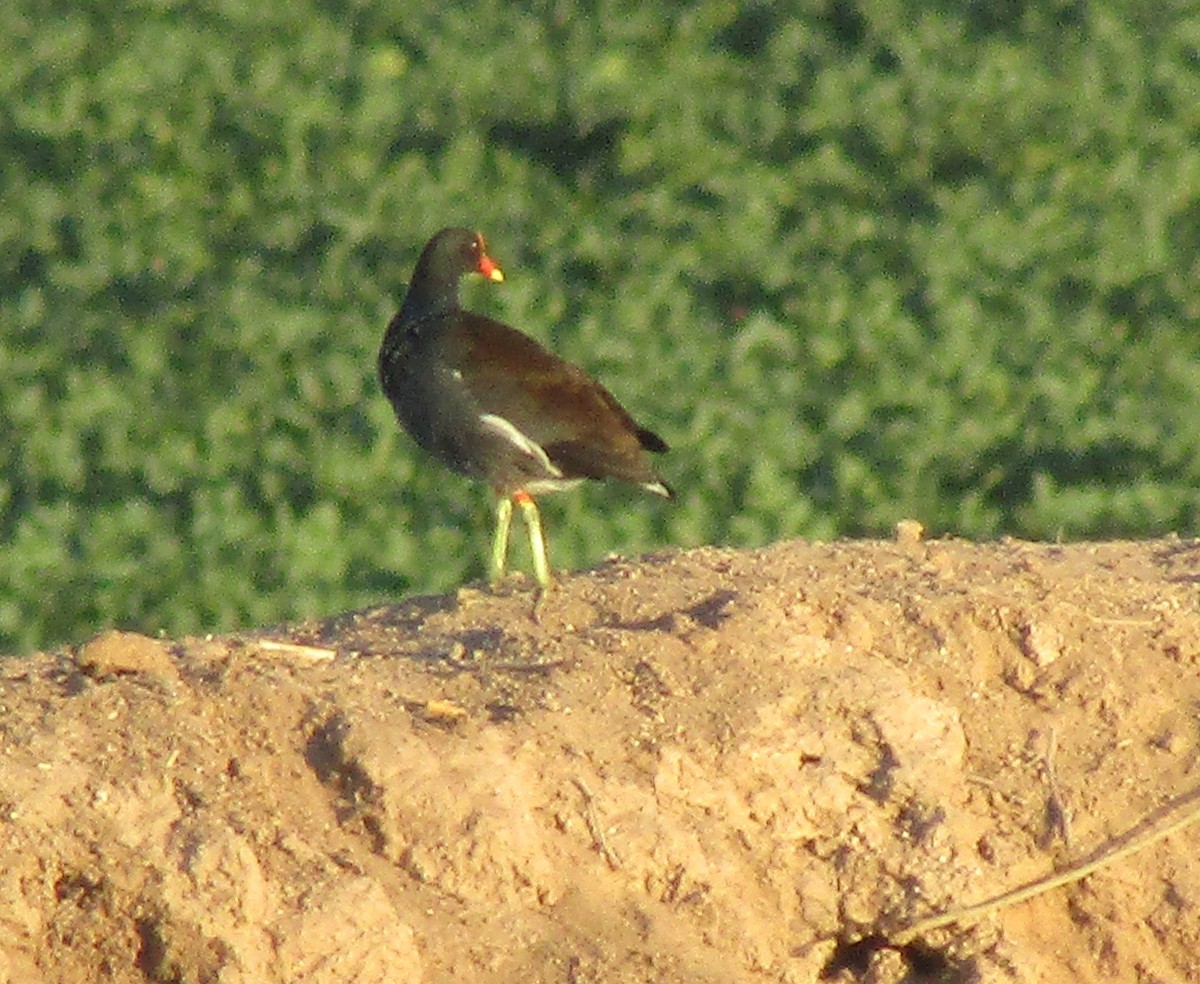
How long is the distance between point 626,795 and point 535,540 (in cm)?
164

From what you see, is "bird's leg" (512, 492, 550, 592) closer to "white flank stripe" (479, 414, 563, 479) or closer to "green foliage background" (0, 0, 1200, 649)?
"white flank stripe" (479, 414, 563, 479)

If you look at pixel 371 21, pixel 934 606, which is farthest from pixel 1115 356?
pixel 934 606

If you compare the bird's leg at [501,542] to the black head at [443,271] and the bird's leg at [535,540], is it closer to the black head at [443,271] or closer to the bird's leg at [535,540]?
the bird's leg at [535,540]

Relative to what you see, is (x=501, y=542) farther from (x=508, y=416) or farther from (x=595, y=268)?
→ (x=595, y=268)

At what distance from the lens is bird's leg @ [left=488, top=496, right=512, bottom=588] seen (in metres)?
6.90

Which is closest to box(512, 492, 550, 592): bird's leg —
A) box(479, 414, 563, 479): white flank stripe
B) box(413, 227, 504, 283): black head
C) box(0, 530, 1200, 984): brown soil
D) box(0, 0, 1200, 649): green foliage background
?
box(479, 414, 563, 479): white flank stripe

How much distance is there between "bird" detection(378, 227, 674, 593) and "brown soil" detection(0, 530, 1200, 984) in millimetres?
1334

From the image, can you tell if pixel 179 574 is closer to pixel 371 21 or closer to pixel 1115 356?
pixel 371 21

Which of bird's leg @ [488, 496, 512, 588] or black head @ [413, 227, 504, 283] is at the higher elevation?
black head @ [413, 227, 504, 283]

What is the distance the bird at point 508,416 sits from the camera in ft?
23.9

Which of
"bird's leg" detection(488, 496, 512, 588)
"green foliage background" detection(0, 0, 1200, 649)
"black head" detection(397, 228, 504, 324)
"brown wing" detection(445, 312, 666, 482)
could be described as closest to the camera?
"bird's leg" detection(488, 496, 512, 588)

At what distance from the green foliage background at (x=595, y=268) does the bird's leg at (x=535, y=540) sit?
3.09 metres

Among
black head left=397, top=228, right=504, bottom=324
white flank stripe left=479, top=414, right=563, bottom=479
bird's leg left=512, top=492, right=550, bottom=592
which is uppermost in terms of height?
black head left=397, top=228, right=504, bottom=324

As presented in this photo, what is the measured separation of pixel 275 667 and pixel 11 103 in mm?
6011
